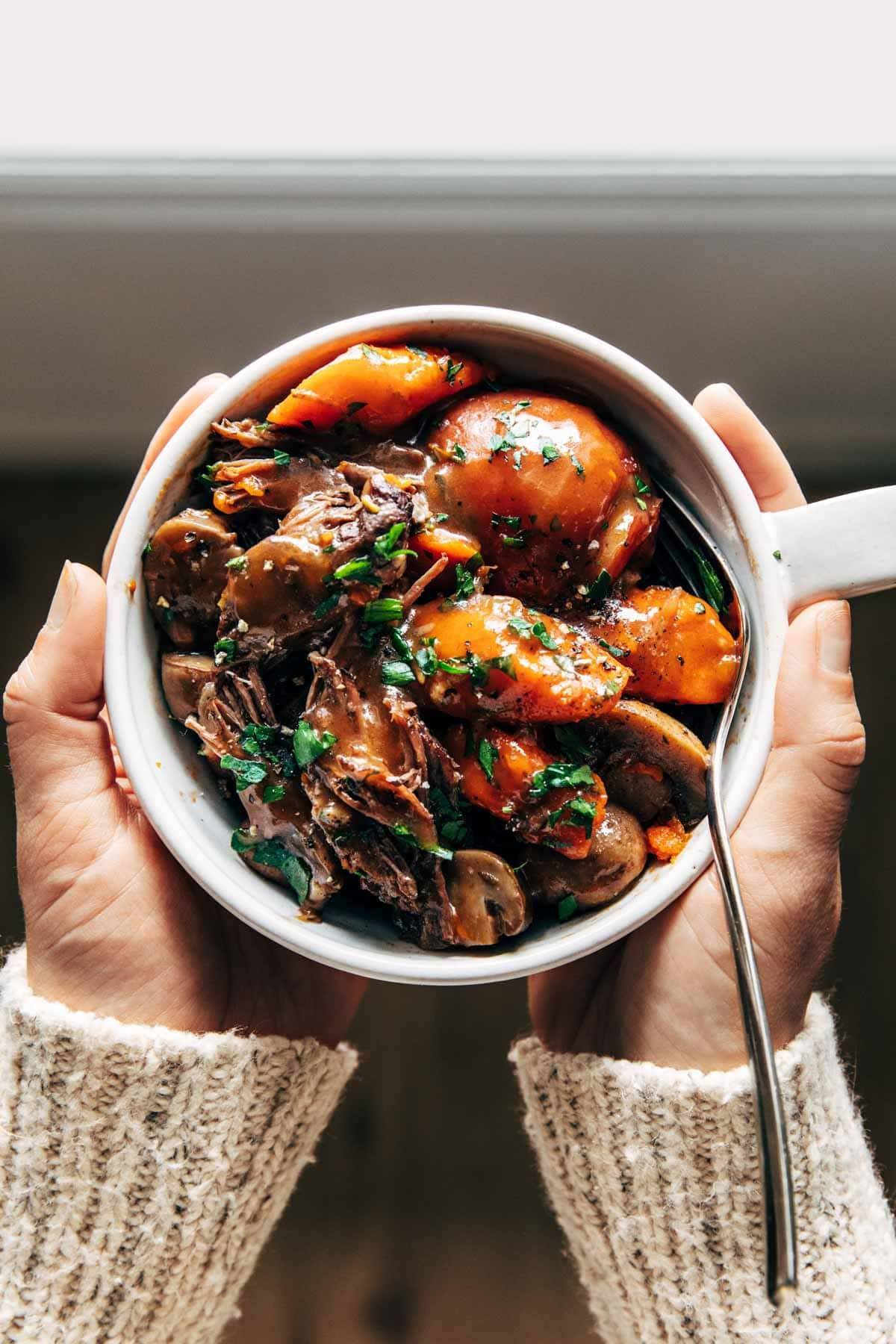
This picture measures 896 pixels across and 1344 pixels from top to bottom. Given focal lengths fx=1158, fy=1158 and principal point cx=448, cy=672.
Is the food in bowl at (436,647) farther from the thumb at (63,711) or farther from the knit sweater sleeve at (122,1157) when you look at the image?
the knit sweater sleeve at (122,1157)

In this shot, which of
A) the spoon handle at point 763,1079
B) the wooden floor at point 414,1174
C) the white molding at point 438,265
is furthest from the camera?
the wooden floor at point 414,1174

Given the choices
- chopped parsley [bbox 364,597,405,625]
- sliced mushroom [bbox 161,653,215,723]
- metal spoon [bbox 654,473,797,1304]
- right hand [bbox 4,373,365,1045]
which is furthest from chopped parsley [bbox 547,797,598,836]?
right hand [bbox 4,373,365,1045]

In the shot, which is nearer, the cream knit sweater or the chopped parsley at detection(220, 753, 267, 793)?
the chopped parsley at detection(220, 753, 267, 793)

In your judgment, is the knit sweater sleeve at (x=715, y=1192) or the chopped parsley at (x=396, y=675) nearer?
the chopped parsley at (x=396, y=675)

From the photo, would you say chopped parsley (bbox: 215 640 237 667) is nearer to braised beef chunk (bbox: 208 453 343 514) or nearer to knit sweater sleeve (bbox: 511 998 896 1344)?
braised beef chunk (bbox: 208 453 343 514)

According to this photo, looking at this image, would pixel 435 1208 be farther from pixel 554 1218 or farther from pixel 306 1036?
pixel 306 1036

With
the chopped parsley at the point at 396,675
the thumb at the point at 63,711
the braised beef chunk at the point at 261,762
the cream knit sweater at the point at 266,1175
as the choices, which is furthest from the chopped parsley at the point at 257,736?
the cream knit sweater at the point at 266,1175
